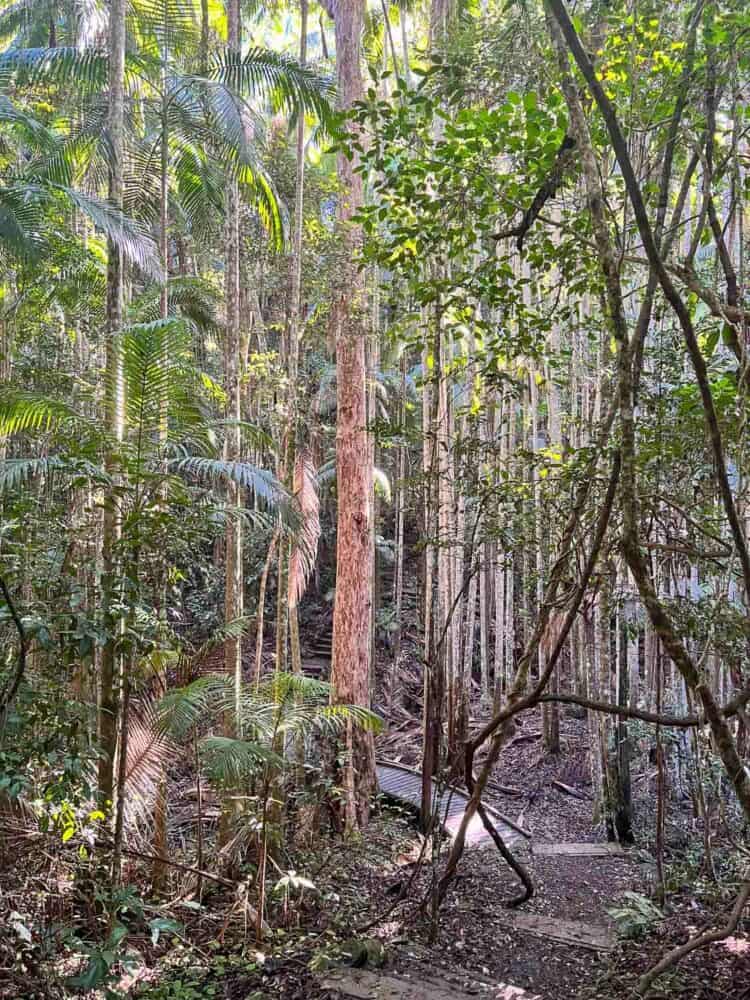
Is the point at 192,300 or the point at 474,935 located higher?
the point at 192,300

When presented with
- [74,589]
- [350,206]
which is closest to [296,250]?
[350,206]

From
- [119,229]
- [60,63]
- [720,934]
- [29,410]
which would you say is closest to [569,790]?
[720,934]

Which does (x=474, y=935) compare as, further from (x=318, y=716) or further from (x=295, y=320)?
(x=295, y=320)

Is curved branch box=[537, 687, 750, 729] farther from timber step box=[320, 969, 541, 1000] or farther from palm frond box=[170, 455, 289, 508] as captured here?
palm frond box=[170, 455, 289, 508]

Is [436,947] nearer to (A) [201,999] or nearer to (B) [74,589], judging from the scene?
(A) [201,999]

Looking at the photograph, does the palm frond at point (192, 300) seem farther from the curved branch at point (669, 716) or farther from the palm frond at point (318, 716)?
the curved branch at point (669, 716)

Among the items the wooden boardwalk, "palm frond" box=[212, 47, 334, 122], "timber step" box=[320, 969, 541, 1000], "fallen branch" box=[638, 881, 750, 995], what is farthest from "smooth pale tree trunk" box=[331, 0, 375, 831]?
"fallen branch" box=[638, 881, 750, 995]

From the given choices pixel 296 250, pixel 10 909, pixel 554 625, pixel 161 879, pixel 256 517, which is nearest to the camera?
pixel 10 909

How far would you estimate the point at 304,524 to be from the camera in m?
6.86

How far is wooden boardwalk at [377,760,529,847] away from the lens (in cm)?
765

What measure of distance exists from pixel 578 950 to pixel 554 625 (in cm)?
634

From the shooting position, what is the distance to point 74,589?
11.8ft

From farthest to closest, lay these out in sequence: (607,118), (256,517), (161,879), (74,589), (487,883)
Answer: (487,883)
(161,879)
(256,517)
(74,589)
(607,118)

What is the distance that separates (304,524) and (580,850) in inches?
161
